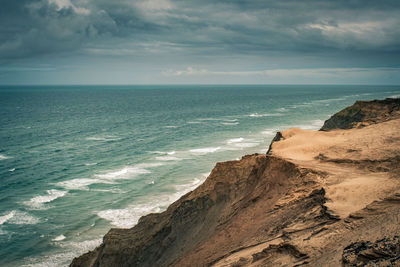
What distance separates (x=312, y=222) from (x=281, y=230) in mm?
1035

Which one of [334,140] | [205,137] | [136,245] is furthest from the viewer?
[205,137]

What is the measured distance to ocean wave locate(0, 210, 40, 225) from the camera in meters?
25.0

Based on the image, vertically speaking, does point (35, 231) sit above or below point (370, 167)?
below

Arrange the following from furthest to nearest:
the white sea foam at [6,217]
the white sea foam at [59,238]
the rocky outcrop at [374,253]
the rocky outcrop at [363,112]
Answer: the rocky outcrop at [363,112]
the white sea foam at [6,217]
the white sea foam at [59,238]
the rocky outcrop at [374,253]

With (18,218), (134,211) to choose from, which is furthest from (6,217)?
(134,211)

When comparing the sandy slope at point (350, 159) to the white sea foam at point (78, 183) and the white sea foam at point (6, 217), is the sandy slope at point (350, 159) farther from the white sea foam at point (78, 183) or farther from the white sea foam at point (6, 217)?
the white sea foam at point (6, 217)

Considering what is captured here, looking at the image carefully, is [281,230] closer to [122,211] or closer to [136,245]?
[136,245]

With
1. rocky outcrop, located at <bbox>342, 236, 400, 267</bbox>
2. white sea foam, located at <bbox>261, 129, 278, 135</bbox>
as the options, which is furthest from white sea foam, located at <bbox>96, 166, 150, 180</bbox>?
rocky outcrop, located at <bbox>342, 236, 400, 267</bbox>

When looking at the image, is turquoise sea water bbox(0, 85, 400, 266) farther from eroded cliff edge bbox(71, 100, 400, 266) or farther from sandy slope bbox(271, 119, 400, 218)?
sandy slope bbox(271, 119, 400, 218)

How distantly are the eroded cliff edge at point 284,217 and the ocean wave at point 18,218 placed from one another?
37.7ft

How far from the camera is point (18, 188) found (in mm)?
31375

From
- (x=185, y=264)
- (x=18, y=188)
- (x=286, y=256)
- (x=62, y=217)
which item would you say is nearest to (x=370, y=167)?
(x=286, y=256)

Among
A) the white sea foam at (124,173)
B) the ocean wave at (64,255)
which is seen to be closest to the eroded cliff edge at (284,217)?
the ocean wave at (64,255)

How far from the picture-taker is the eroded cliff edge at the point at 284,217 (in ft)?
26.5
